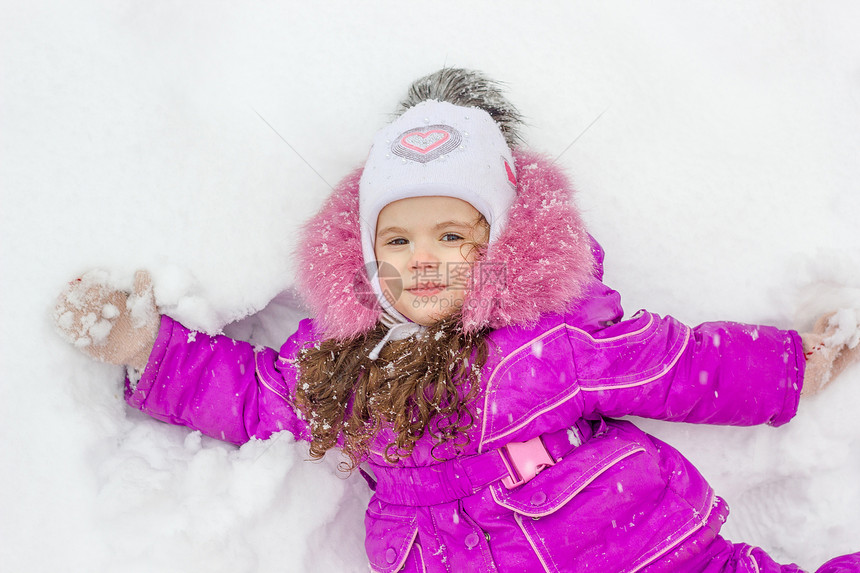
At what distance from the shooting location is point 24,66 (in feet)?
5.11

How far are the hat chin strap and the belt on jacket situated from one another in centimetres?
28

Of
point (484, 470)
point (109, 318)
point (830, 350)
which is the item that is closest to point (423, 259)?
point (484, 470)

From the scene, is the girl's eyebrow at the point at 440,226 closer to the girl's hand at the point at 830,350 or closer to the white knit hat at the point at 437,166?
the white knit hat at the point at 437,166

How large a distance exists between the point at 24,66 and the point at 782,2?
1.97 m

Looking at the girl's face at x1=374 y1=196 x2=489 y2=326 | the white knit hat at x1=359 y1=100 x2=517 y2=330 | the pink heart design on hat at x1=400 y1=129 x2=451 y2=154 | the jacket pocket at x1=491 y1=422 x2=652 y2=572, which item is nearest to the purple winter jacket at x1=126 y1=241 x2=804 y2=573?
the jacket pocket at x1=491 y1=422 x2=652 y2=572

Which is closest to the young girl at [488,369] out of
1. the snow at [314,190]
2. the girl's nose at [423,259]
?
the girl's nose at [423,259]

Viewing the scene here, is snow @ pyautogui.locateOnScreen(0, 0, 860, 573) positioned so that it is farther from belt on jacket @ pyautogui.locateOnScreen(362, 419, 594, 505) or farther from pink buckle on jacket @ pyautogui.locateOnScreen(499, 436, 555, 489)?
pink buckle on jacket @ pyautogui.locateOnScreen(499, 436, 555, 489)

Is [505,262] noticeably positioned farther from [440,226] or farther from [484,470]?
[484,470]

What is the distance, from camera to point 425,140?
1442mm

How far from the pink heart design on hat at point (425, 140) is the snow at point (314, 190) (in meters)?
0.33

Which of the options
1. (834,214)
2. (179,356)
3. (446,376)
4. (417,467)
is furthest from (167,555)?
(834,214)

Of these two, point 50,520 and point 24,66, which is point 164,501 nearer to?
point 50,520

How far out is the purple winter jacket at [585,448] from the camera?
137 cm

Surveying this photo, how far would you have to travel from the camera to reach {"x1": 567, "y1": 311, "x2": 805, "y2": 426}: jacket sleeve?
1418 mm
